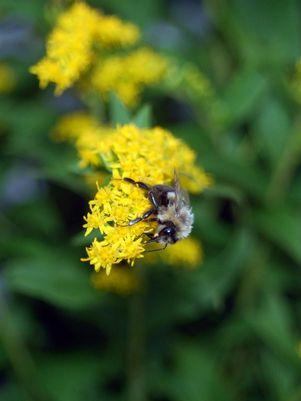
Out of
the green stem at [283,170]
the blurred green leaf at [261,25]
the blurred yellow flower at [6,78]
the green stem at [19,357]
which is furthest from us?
the blurred green leaf at [261,25]

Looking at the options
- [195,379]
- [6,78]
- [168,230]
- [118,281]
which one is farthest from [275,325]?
[6,78]

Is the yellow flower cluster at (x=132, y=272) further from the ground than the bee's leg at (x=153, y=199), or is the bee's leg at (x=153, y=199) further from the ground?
the yellow flower cluster at (x=132, y=272)

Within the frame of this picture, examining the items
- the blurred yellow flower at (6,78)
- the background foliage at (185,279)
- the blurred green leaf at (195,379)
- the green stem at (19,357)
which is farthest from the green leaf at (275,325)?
the blurred yellow flower at (6,78)

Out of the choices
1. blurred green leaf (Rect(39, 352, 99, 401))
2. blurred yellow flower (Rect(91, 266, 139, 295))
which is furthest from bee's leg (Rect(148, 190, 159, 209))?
blurred green leaf (Rect(39, 352, 99, 401))

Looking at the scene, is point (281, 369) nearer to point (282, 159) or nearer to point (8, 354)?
point (282, 159)

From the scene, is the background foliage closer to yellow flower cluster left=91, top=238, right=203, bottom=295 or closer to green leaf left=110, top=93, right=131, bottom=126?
yellow flower cluster left=91, top=238, right=203, bottom=295

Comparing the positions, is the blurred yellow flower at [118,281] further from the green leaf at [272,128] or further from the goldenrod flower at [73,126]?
the green leaf at [272,128]

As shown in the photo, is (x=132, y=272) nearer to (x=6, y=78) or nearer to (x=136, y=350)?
(x=136, y=350)

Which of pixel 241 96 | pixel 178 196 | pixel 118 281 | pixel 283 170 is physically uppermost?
pixel 241 96
